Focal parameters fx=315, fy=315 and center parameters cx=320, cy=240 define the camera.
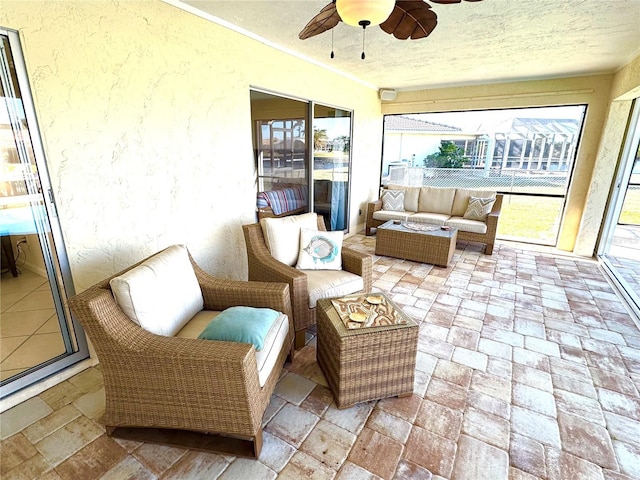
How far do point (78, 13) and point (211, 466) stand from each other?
2.49m

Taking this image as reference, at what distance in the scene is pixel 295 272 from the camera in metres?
2.24

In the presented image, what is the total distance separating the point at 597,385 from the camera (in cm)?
197

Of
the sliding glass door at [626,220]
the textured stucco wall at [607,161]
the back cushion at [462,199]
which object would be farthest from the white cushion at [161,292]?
the textured stucco wall at [607,161]

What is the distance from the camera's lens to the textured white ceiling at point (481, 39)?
90.7 inches

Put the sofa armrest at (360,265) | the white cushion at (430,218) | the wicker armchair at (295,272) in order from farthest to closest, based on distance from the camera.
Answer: the white cushion at (430,218) < the sofa armrest at (360,265) < the wicker armchair at (295,272)

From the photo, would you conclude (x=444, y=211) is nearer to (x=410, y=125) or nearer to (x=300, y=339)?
→ (x=410, y=125)

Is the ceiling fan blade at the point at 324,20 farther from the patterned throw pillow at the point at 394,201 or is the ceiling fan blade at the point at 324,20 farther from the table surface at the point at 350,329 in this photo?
the patterned throw pillow at the point at 394,201

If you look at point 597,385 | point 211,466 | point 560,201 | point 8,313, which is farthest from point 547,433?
point 560,201

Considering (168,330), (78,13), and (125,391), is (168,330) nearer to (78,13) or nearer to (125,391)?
(125,391)

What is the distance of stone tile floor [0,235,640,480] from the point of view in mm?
1434

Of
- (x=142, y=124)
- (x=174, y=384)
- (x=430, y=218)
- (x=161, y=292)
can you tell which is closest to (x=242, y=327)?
(x=174, y=384)

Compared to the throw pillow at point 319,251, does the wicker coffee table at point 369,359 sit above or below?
below

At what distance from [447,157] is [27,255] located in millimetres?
5696

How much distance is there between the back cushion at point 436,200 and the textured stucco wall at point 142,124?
3016mm
